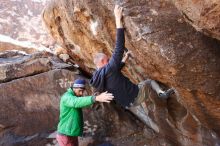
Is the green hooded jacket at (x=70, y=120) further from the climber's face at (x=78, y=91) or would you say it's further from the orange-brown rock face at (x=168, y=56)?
the orange-brown rock face at (x=168, y=56)

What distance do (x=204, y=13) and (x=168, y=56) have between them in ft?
4.38

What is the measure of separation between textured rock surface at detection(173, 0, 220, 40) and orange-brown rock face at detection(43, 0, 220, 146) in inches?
31.6

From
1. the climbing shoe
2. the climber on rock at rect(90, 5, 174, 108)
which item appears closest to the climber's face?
the climber on rock at rect(90, 5, 174, 108)

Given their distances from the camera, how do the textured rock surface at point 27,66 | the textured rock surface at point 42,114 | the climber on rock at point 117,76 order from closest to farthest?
1. the climber on rock at point 117,76
2. the textured rock surface at point 42,114
3. the textured rock surface at point 27,66

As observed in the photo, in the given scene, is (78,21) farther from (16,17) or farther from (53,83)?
(16,17)

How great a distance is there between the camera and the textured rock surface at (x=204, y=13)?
15.9 ft

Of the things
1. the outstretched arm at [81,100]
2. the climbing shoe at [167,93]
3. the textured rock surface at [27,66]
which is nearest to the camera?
the outstretched arm at [81,100]

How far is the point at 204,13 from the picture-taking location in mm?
4965

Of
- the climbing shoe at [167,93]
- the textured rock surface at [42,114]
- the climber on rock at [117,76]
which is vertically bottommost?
the textured rock surface at [42,114]

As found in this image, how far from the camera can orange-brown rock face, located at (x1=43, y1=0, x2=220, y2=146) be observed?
20.1 feet

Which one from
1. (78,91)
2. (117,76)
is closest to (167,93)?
(117,76)

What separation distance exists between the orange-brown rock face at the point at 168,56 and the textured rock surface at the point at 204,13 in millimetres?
801

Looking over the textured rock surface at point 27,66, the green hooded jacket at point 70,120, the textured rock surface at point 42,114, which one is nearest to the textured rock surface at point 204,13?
the green hooded jacket at point 70,120

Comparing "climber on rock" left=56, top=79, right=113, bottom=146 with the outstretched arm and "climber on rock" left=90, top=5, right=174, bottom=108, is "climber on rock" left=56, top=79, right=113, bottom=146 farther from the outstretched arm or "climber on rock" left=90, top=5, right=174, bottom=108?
"climber on rock" left=90, top=5, right=174, bottom=108
